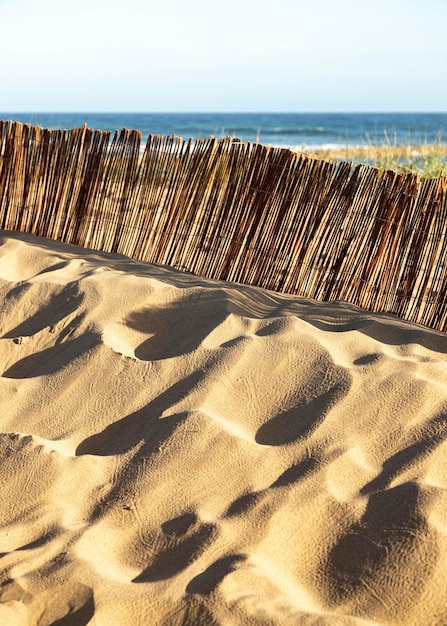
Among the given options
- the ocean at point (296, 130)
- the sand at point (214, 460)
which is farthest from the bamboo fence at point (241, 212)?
the ocean at point (296, 130)

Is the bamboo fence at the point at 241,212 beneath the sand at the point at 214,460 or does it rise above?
above

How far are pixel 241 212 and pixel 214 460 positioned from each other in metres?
1.39

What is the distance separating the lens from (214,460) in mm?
1842

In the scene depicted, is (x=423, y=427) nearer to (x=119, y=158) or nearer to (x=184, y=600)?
(x=184, y=600)

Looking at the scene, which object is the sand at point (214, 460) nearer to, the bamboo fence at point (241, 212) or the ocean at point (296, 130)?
the bamboo fence at point (241, 212)

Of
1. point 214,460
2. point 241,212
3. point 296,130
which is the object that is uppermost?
point 241,212

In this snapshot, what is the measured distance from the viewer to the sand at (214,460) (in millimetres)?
1470

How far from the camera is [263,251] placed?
2914mm

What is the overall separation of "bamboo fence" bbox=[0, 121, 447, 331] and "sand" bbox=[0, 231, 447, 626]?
21 centimetres

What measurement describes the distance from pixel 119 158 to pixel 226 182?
587 mm

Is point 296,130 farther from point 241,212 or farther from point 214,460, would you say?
point 214,460

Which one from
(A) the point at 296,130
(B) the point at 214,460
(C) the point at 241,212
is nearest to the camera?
(B) the point at 214,460

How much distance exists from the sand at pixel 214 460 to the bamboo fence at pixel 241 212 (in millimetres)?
207

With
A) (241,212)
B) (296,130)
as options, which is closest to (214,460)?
(241,212)
